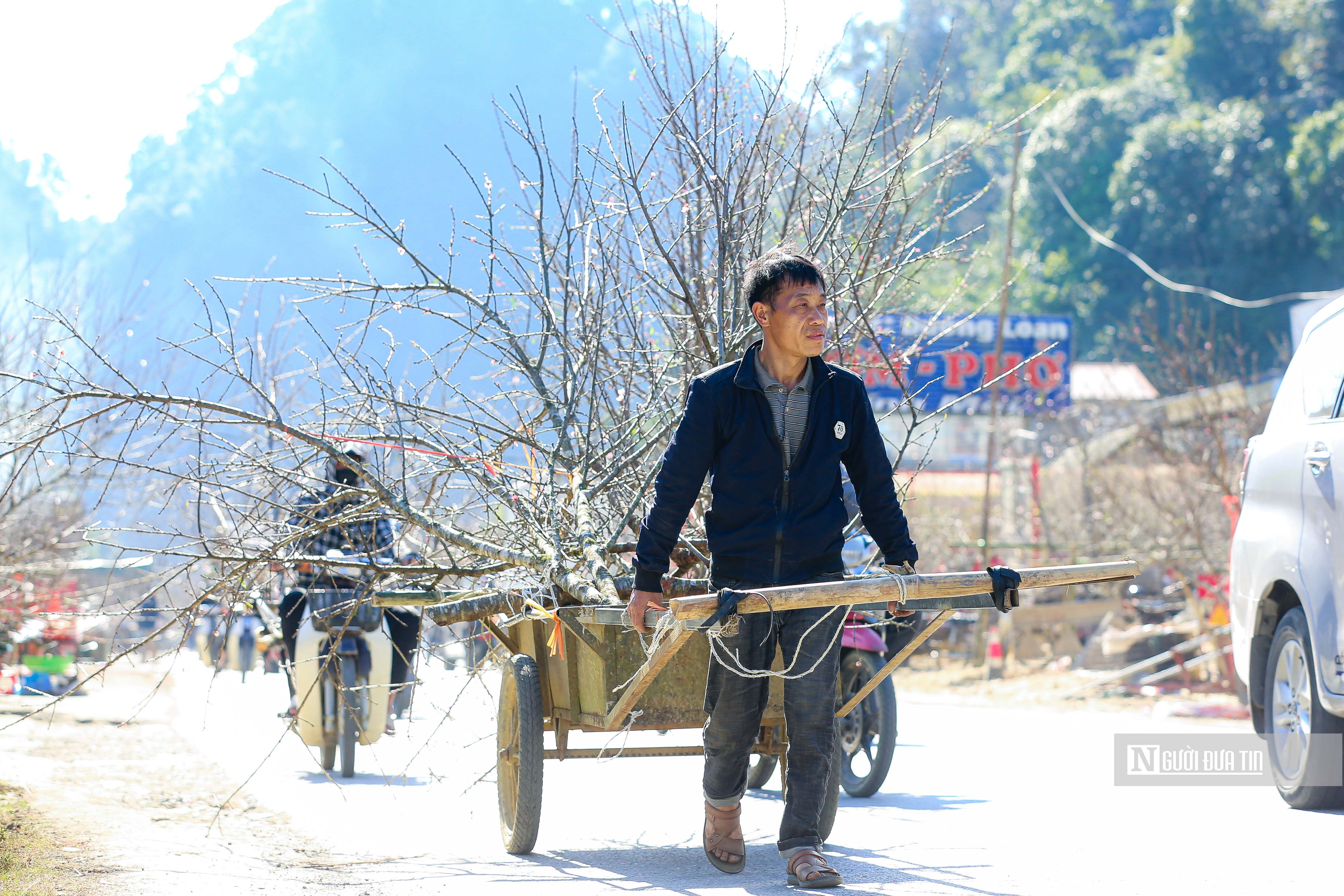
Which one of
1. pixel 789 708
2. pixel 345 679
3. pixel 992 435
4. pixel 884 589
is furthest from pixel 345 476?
pixel 992 435

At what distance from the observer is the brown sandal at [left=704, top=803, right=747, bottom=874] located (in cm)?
494

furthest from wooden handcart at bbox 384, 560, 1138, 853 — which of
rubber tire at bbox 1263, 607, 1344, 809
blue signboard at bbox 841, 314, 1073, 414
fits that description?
blue signboard at bbox 841, 314, 1073, 414

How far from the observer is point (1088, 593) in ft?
77.3

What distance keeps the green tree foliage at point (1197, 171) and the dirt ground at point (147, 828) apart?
3235 centimetres

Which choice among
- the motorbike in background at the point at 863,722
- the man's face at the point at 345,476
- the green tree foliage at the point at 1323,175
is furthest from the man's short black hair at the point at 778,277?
the green tree foliage at the point at 1323,175

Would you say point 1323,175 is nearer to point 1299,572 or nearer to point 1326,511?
point 1299,572

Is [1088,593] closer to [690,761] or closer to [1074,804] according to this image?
[690,761]

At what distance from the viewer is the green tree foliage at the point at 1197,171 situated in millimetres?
41938

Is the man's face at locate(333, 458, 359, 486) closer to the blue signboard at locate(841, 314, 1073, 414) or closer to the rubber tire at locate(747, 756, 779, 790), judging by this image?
the rubber tire at locate(747, 756, 779, 790)

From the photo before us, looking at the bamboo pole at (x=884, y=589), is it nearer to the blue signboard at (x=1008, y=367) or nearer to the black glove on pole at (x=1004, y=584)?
the black glove on pole at (x=1004, y=584)

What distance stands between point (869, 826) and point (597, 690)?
1.61 metres

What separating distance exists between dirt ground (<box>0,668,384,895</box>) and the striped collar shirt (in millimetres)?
2056

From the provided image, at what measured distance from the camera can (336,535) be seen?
920 cm

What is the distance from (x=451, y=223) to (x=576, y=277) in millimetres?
868
